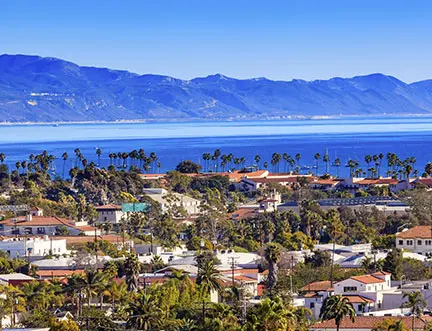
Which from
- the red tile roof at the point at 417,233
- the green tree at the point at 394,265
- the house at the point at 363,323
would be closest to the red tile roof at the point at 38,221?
the red tile roof at the point at 417,233

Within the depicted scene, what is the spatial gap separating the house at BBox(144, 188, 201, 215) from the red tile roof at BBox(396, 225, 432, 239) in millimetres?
28279

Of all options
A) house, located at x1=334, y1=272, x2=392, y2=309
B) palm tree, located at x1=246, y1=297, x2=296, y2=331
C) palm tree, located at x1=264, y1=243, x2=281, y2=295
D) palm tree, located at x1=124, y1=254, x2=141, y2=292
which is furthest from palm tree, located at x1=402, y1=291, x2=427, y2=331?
palm tree, located at x1=124, y1=254, x2=141, y2=292

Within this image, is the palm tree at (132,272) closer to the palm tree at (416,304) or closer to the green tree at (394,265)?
the palm tree at (416,304)

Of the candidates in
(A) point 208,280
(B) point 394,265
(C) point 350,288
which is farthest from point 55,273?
(B) point 394,265

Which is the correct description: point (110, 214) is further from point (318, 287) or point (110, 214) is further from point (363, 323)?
point (363, 323)

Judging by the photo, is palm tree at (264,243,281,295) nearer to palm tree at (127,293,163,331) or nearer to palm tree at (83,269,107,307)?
palm tree at (83,269,107,307)

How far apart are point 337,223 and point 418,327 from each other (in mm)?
39250

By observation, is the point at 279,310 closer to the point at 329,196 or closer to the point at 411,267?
the point at 411,267

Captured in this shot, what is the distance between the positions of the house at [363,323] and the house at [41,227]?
137 ft

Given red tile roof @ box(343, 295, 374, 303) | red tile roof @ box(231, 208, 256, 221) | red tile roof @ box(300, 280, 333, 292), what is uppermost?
red tile roof @ box(343, 295, 374, 303)

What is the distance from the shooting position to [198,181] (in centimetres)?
12769

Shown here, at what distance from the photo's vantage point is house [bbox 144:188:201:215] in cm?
10544

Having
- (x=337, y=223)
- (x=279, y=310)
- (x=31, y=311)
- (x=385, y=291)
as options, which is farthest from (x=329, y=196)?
(x=279, y=310)

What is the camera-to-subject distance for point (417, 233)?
3091 inches
